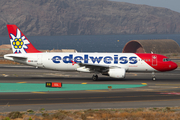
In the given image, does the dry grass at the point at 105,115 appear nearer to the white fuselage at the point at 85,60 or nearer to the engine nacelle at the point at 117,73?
the engine nacelle at the point at 117,73

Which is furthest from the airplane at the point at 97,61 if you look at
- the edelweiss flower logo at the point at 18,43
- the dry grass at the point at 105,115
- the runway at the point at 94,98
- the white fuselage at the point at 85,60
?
the dry grass at the point at 105,115

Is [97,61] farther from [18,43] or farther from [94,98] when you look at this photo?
[94,98]

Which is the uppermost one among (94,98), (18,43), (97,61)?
(18,43)

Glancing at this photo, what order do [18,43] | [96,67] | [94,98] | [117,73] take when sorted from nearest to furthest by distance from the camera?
[94,98], [117,73], [96,67], [18,43]

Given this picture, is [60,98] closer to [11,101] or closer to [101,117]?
[11,101]

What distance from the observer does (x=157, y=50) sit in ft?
353

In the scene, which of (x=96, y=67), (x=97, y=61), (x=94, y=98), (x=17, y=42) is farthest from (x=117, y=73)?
(x=17, y=42)

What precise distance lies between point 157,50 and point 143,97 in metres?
78.8

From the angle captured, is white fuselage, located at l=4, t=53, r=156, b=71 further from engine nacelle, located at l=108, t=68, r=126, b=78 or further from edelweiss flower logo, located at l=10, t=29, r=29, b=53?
engine nacelle, located at l=108, t=68, r=126, b=78

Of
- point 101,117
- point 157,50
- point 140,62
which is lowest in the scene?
point 101,117

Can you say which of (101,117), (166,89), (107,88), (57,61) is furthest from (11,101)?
(166,89)

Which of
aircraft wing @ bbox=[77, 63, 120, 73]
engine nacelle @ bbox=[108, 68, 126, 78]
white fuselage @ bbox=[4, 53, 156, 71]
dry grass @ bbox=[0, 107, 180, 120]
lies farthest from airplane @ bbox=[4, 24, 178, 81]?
dry grass @ bbox=[0, 107, 180, 120]

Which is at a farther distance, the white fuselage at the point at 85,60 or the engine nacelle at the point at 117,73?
the white fuselage at the point at 85,60

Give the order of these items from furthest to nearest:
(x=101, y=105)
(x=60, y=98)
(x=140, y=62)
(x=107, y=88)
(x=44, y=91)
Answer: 1. (x=140, y=62)
2. (x=107, y=88)
3. (x=44, y=91)
4. (x=60, y=98)
5. (x=101, y=105)
